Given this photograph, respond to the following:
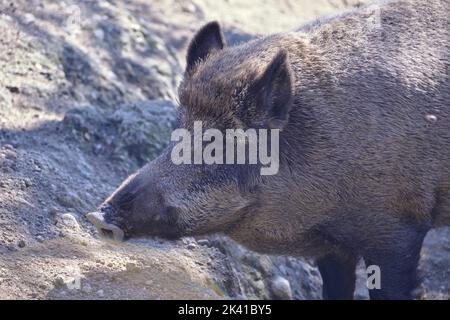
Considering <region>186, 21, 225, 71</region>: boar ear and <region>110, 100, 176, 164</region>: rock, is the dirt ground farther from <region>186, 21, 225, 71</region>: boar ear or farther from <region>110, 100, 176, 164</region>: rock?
<region>186, 21, 225, 71</region>: boar ear

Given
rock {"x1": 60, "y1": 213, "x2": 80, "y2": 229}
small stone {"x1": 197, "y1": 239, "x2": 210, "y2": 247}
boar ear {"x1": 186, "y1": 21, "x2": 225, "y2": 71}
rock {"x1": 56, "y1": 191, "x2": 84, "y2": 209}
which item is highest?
boar ear {"x1": 186, "y1": 21, "x2": 225, "y2": 71}

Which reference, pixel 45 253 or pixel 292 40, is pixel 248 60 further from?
pixel 45 253

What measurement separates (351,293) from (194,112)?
2.03m

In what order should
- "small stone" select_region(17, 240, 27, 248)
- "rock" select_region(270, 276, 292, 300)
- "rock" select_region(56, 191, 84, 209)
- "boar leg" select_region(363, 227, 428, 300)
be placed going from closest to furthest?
1. "small stone" select_region(17, 240, 27, 248)
2. "boar leg" select_region(363, 227, 428, 300)
3. "rock" select_region(56, 191, 84, 209)
4. "rock" select_region(270, 276, 292, 300)

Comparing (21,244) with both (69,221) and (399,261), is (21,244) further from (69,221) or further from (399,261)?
(399,261)

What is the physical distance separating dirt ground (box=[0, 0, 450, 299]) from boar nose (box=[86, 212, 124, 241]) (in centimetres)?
31

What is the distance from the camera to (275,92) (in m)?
5.33

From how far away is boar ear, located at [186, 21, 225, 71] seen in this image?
5914 mm

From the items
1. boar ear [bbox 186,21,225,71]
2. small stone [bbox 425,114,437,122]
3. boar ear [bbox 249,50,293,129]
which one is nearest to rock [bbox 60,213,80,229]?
boar ear [bbox 186,21,225,71]

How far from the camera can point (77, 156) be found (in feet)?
23.0

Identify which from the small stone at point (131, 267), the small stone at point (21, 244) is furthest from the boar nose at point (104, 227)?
the small stone at point (21, 244)

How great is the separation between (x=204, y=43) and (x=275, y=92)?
0.88 meters

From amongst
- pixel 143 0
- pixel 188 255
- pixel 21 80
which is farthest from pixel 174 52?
pixel 188 255

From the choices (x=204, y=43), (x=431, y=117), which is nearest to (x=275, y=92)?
(x=204, y=43)
